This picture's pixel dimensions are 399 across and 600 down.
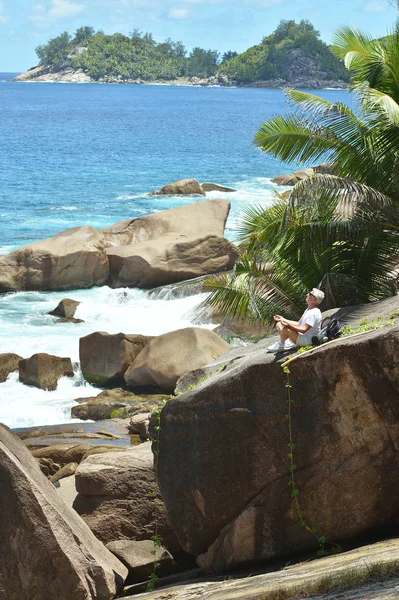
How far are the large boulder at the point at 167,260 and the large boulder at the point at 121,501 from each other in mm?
17335

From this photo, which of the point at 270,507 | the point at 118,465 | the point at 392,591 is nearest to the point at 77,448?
the point at 118,465

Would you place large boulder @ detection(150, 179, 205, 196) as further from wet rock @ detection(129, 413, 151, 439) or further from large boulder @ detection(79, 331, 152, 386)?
wet rock @ detection(129, 413, 151, 439)

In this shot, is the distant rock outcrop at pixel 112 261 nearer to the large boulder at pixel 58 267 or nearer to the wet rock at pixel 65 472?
the large boulder at pixel 58 267

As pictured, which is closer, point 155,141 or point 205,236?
point 205,236

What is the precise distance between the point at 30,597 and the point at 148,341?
12.4 meters

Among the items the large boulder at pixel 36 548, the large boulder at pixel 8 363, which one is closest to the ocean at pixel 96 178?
the large boulder at pixel 8 363

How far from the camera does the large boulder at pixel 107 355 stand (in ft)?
75.7

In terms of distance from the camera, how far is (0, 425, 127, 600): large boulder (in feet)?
35.7

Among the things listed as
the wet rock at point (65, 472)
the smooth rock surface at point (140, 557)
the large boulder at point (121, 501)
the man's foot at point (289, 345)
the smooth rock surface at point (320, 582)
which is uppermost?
the man's foot at point (289, 345)

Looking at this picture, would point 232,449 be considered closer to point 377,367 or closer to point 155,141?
point 377,367

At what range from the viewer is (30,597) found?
1106 centimetres

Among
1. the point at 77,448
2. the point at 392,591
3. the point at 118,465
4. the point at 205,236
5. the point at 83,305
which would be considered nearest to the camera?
the point at 392,591

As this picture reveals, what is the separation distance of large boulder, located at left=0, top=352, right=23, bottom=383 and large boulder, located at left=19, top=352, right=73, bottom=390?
0.47 m

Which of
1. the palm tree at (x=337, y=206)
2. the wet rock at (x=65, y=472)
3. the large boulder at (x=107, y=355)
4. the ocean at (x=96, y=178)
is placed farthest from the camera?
the ocean at (x=96, y=178)
